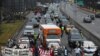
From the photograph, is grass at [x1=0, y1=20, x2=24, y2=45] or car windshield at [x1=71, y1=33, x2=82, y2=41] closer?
car windshield at [x1=71, y1=33, x2=82, y2=41]

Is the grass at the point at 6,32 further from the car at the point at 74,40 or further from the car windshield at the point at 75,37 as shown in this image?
the car windshield at the point at 75,37

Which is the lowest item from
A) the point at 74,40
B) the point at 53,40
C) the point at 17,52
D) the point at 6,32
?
the point at 6,32

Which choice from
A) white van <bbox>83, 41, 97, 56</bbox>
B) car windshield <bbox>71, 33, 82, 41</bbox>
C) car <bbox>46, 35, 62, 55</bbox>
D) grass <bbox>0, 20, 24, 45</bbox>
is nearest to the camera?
white van <bbox>83, 41, 97, 56</bbox>

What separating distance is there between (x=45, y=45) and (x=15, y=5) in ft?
198

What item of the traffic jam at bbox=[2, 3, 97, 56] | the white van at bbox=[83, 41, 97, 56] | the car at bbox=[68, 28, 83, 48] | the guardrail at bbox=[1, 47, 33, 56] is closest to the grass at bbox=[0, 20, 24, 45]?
the traffic jam at bbox=[2, 3, 97, 56]

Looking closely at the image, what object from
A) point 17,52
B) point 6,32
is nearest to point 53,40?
point 17,52

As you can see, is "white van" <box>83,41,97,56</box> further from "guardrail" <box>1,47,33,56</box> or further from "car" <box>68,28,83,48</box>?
"guardrail" <box>1,47,33,56</box>

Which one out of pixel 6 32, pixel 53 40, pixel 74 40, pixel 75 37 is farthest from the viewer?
pixel 6 32

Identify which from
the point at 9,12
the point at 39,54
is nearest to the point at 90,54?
the point at 39,54

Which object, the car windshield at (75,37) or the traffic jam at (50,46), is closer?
Result: the traffic jam at (50,46)

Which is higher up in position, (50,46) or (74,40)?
(50,46)

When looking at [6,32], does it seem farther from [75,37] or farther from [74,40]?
[74,40]

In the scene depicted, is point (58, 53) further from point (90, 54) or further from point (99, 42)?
point (99, 42)

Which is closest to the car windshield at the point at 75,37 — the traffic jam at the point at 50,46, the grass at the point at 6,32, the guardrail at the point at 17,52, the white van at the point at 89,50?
the traffic jam at the point at 50,46
